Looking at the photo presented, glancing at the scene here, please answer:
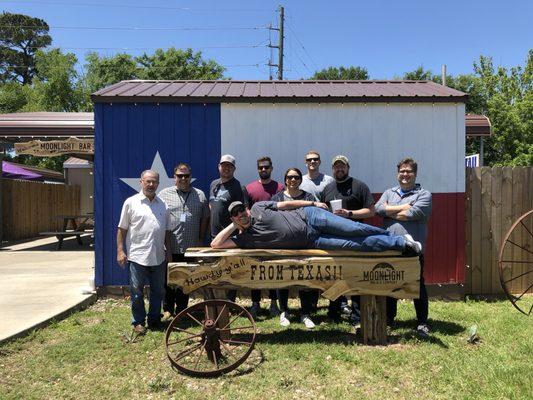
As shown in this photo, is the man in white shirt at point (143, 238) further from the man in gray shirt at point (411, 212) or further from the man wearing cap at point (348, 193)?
the man in gray shirt at point (411, 212)

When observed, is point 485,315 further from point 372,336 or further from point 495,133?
point 495,133

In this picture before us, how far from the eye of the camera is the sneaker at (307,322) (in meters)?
4.84

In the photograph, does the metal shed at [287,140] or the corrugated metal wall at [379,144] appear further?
the corrugated metal wall at [379,144]

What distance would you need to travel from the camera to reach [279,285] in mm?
4266

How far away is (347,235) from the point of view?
432 cm

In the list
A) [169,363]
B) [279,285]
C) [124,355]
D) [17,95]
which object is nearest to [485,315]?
[279,285]

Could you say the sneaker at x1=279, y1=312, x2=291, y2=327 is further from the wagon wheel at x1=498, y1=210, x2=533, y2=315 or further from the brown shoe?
the wagon wheel at x1=498, y1=210, x2=533, y2=315

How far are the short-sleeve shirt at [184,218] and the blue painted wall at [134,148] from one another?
1.00 m

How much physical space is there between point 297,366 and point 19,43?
151 feet

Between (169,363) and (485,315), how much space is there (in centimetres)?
373

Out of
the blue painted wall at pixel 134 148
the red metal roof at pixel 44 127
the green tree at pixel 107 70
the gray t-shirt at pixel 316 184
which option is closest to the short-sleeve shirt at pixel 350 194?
the gray t-shirt at pixel 316 184

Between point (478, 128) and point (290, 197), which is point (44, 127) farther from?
point (478, 128)

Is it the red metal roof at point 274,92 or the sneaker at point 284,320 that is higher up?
the red metal roof at point 274,92

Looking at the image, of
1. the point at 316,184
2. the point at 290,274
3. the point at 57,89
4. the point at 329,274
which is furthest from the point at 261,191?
the point at 57,89
